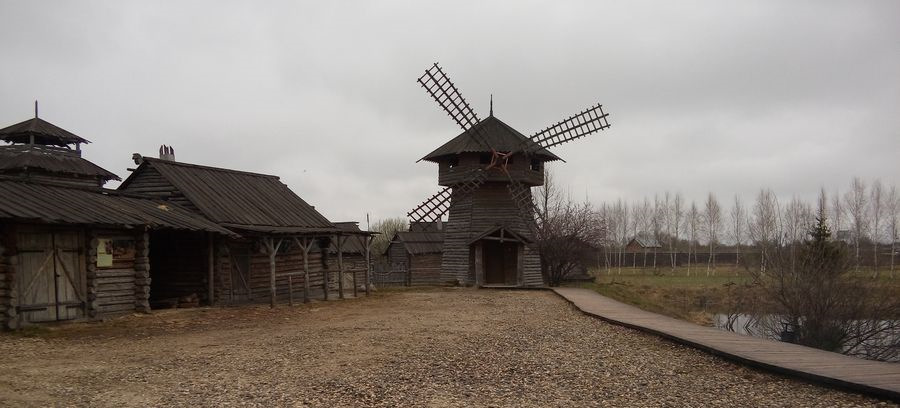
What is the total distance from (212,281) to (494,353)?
1288cm

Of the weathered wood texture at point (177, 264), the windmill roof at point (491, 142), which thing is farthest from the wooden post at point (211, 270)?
the windmill roof at point (491, 142)

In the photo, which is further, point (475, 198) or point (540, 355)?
point (475, 198)

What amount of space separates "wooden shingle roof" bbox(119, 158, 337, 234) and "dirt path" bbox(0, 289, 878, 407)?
5537 mm

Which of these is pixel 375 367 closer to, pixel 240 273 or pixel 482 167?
pixel 240 273

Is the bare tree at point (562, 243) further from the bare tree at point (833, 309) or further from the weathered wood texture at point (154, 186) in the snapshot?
the weathered wood texture at point (154, 186)

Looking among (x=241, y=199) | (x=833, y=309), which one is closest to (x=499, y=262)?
(x=241, y=199)

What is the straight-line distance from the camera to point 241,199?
24266 mm

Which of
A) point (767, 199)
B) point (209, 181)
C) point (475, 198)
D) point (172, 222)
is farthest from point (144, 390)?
point (767, 199)

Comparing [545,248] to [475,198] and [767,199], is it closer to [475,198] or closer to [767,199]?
[475,198]

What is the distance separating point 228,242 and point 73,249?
6016 millimetres

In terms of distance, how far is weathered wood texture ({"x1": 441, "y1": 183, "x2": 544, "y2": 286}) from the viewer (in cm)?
3203

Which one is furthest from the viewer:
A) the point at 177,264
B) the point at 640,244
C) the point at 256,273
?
the point at 640,244

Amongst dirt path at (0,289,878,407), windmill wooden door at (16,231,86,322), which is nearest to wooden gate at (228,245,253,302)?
dirt path at (0,289,878,407)

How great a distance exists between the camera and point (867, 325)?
21.1 m
